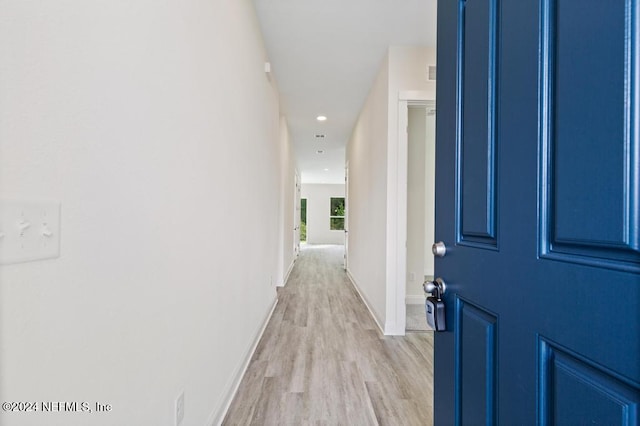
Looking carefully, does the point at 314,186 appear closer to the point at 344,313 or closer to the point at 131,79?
the point at 344,313

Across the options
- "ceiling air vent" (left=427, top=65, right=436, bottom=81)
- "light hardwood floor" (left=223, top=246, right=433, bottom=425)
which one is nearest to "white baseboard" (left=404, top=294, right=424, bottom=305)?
"light hardwood floor" (left=223, top=246, right=433, bottom=425)

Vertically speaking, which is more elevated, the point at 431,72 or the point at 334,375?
the point at 431,72

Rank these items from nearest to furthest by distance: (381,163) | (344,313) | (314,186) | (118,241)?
(118,241) → (381,163) → (344,313) → (314,186)

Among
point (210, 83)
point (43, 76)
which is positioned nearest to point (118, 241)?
point (43, 76)

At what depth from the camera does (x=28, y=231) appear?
55 cm

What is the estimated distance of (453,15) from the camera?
3.23 feet

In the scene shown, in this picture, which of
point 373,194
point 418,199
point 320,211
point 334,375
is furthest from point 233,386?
point 320,211

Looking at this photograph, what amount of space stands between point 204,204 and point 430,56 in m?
2.62

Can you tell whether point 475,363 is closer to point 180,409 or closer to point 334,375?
point 180,409

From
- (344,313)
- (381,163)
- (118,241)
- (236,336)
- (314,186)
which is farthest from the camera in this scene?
(314,186)

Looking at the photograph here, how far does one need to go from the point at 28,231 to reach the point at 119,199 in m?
0.27

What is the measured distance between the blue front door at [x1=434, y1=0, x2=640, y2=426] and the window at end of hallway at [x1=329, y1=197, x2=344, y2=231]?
41.8 ft

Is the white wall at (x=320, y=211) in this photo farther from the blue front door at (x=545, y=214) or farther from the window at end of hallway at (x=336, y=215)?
the blue front door at (x=545, y=214)

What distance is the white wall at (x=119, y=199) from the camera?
553 mm
